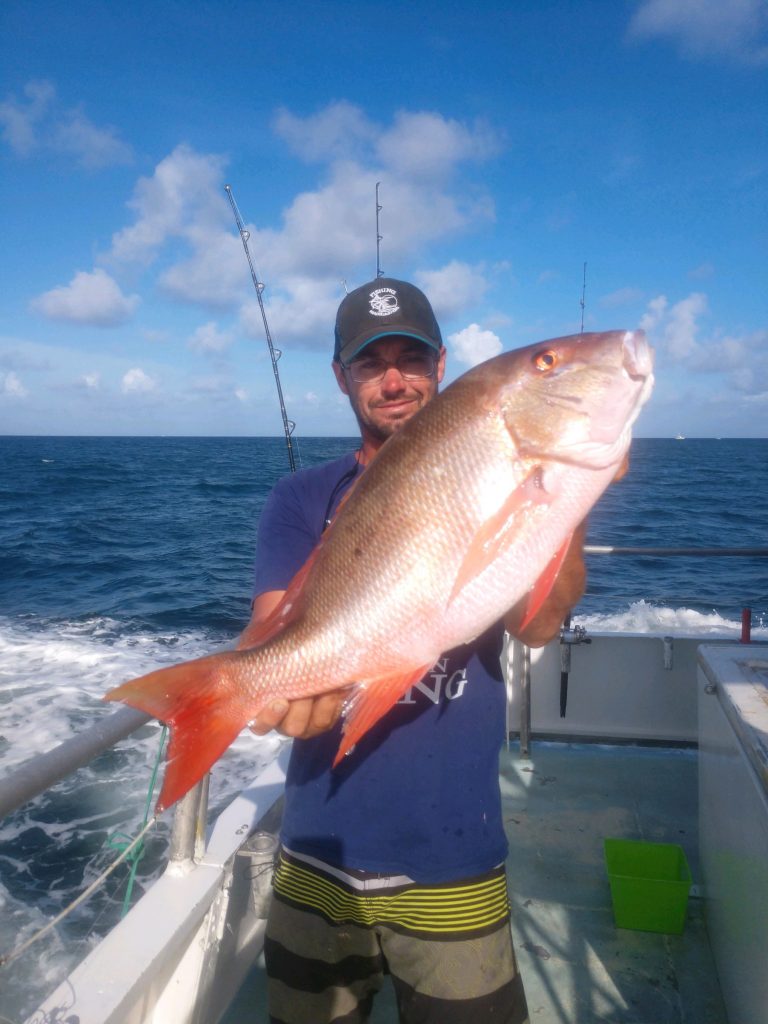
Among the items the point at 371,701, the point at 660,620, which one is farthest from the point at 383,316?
the point at 660,620

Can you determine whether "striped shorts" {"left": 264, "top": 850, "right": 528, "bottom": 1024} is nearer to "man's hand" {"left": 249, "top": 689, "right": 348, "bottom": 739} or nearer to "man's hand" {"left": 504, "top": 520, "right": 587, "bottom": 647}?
"man's hand" {"left": 249, "top": 689, "right": 348, "bottom": 739}

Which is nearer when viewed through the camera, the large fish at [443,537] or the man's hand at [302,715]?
the large fish at [443,537]

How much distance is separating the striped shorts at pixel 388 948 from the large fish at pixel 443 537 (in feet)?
2.15

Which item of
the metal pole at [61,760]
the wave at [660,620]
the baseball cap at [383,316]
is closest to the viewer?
the metal pole at [61,760]

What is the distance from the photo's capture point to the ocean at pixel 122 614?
5.28 m

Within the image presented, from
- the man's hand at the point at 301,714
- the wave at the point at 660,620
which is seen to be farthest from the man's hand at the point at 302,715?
the wave at the point at 660,620

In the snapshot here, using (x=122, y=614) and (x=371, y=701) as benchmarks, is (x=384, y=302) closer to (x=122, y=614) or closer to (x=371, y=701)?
(x=371, y=701)

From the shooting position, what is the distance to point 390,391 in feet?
7.69

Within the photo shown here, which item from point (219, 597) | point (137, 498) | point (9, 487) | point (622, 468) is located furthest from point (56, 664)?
point (9, 487)

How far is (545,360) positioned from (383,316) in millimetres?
705

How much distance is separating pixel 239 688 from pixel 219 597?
491 inches

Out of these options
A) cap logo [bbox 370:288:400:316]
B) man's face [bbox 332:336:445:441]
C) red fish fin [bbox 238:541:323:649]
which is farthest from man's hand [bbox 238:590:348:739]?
cap logo [bbox 370:288:400:316]

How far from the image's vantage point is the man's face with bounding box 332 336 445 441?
2316 millimetres

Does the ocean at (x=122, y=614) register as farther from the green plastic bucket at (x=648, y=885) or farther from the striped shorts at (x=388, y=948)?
the green plastic bucket at (x=648, y=885)
